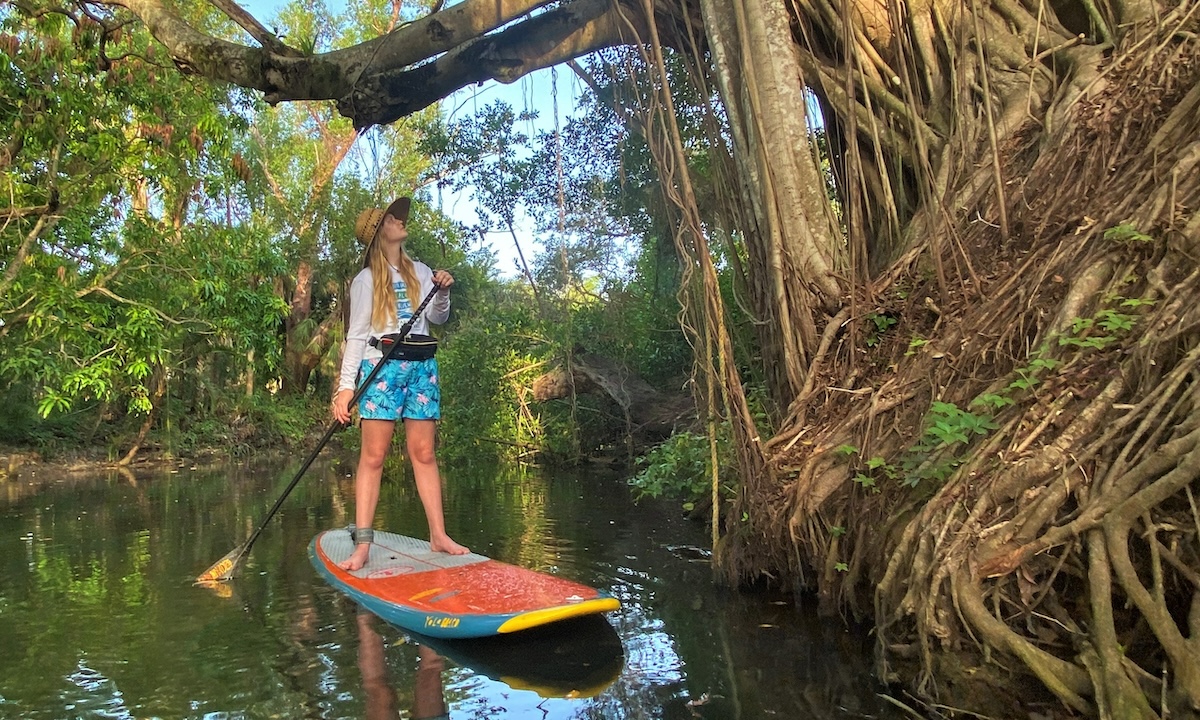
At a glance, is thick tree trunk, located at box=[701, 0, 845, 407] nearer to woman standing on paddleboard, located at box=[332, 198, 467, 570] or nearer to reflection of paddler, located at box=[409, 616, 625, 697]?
reflection of paddler, located at box=[409, 616, 625, 697]

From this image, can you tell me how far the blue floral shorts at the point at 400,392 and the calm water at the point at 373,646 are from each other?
89cm

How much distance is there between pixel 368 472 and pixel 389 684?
1.55 metres

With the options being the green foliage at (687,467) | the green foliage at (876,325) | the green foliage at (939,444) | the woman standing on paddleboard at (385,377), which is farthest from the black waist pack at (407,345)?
the green foliage at (939,444)

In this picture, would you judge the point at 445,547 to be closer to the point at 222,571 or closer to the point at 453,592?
the point at 453,592

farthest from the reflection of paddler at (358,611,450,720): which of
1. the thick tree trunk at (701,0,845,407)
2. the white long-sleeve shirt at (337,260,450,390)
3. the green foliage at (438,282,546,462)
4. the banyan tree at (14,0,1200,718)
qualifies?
the green foliage at (438,282,546,462)

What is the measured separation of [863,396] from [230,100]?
799cm

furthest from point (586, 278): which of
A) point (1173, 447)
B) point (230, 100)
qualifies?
point (1173, 447)

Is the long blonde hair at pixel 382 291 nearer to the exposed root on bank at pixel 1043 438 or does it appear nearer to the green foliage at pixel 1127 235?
the exposed root on bank at pixel 1043 438

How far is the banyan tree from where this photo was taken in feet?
7.60

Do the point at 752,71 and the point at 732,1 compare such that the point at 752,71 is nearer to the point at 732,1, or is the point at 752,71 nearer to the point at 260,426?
the point at 732,1

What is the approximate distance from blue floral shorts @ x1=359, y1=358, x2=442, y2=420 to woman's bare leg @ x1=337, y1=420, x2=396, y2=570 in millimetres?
59

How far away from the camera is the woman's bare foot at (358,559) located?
412 centimetres

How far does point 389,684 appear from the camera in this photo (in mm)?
2781

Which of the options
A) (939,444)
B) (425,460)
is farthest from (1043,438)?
(425,460)
